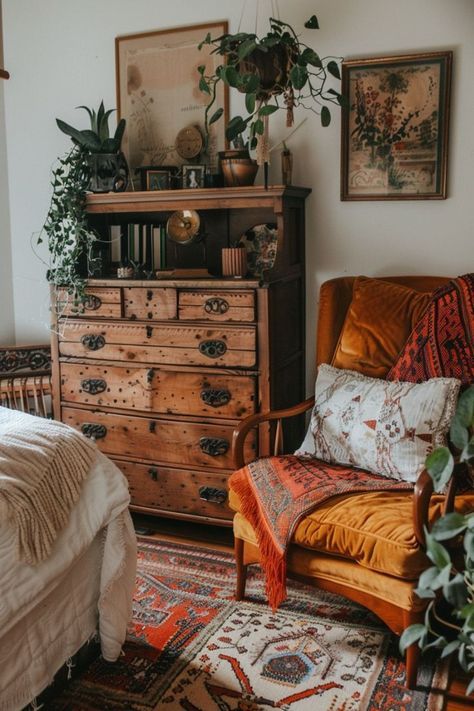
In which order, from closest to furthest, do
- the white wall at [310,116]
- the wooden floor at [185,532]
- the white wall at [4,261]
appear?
1. the white wall at [310,116]
2. the wooden floor at [185,532]
3. the white wall at [4,261]

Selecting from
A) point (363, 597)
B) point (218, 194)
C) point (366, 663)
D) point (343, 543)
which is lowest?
point (366, 663)

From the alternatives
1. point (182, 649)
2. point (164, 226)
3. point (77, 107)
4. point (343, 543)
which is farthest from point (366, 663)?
point (77, 107)

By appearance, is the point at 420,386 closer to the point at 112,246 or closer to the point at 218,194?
the point at 218,194

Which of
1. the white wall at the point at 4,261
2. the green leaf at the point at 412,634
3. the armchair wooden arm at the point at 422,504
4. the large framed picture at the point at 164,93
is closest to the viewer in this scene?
the green leaf at the point at 412,634

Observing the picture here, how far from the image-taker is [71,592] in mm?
2188

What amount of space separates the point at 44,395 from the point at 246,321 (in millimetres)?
1336

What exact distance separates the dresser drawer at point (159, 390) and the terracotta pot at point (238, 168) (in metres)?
0.82

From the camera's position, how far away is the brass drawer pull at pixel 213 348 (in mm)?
3195

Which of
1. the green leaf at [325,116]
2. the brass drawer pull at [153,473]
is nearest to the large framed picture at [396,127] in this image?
the green leaf at [325,116]

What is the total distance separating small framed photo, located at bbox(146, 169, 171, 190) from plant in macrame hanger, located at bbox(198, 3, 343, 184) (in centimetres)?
32

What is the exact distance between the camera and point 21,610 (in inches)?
74.9

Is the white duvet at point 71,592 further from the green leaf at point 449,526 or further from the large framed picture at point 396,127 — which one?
the large framed picture at point 396,127

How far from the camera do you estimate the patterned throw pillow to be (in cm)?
262

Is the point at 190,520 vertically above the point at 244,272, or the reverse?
the point at 244,272
